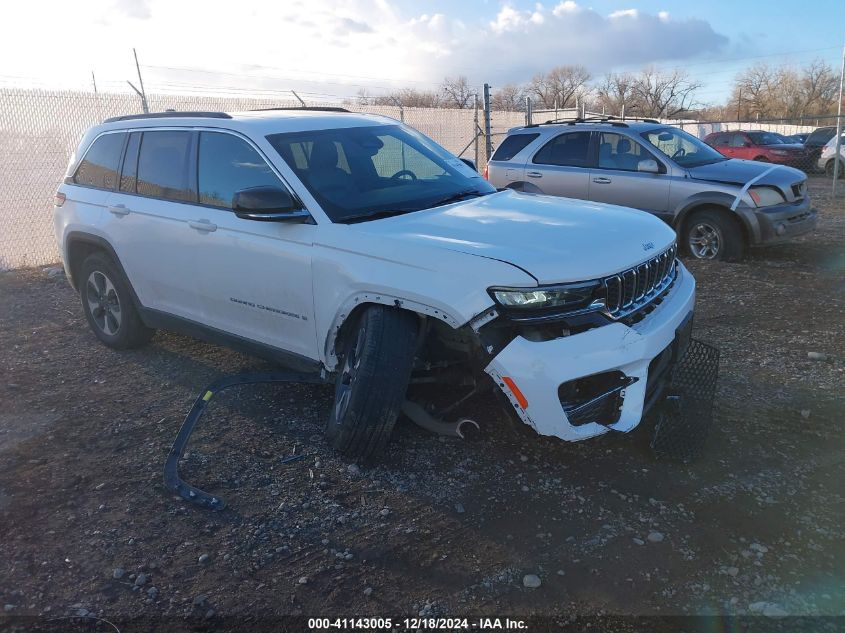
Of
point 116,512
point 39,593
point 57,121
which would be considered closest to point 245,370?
point 116,512

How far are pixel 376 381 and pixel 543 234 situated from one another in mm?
1120

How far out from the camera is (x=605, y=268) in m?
3.28

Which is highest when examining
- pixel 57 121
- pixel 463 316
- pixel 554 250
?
pixel 57 121

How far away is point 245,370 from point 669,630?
3.65 m

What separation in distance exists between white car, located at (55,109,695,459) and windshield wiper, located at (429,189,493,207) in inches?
Result: 0.7

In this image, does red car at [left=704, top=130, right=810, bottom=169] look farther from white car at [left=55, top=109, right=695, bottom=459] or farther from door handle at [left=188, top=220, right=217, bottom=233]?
door handle at [left=188, top=220, right=217, bottom=233]

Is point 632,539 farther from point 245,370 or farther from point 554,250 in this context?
point 245,370

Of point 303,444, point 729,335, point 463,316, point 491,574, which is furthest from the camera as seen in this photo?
point 729,335

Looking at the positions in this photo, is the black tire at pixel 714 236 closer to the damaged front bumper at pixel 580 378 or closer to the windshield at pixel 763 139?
the damaged front bumper at pixel 580 378

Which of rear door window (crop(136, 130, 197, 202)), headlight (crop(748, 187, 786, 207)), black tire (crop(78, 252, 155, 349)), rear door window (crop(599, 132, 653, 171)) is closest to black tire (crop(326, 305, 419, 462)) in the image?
rear door window (crop(136, 130, 197, 202))

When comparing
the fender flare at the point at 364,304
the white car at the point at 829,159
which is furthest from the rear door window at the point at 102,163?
the white car at the point at 829,159

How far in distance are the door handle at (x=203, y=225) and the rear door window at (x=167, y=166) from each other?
0.63 ft

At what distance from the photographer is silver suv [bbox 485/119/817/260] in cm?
830

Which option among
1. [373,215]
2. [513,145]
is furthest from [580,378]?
[513,145]
